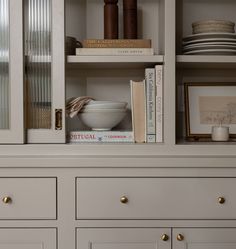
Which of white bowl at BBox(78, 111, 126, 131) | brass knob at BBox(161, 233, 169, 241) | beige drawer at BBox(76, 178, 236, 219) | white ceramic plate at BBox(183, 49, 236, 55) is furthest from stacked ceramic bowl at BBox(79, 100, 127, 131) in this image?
brass knob at BBox(161, 233, 169, 241)

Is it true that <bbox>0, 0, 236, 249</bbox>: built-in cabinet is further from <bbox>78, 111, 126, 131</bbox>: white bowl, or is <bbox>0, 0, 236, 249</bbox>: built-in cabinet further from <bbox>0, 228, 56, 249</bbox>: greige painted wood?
<bbox>78, 111, 126, 131</bbox>: white bowl

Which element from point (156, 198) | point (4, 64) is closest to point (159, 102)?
point (156, 198)

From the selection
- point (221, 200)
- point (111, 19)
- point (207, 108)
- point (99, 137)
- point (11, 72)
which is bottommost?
point (221, 200)

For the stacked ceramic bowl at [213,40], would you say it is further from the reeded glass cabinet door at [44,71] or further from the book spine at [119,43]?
the reeded glass cabinet door at [44,71]

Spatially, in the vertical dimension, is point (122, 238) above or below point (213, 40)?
below

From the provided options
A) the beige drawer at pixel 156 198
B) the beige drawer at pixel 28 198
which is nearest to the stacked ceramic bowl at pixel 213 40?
the beige drawer at pixel 156 198

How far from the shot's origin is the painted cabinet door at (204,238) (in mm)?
1523

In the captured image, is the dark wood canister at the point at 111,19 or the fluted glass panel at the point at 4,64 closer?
the fluted glass panel at the point at 4,64

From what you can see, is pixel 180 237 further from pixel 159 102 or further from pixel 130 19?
pixel 130 19

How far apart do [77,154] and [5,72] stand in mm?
410

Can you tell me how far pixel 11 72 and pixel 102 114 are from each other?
0.39 metres

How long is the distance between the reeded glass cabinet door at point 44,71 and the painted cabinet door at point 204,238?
567 millimetres

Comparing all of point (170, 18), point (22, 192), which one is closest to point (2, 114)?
point (22, 192)

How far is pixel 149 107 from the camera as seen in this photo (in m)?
1.61
